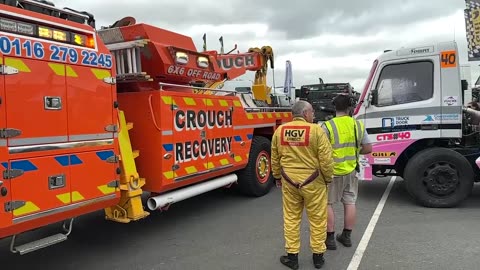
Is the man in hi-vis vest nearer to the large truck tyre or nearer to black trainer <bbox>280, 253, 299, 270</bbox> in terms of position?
black trainer <bbox>280, 253, 299, 270</bbox>

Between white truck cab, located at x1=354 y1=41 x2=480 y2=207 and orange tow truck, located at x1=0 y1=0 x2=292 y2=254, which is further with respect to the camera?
white truck cab, located at x1=354 y1=41 x2=480 y2=207

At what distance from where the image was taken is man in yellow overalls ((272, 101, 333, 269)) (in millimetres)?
4215

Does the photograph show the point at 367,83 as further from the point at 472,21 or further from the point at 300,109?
the point at 472,21

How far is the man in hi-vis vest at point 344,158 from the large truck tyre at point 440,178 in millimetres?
2055

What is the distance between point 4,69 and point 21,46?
254 millimetres

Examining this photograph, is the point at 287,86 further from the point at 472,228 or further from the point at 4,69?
the point at 4,69

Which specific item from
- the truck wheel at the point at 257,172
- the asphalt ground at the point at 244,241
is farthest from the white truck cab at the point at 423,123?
the truck wheel at the point at 257,172

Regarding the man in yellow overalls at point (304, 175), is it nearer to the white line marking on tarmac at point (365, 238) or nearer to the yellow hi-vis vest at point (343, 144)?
the white line marking on tarmac at point (365, 238)

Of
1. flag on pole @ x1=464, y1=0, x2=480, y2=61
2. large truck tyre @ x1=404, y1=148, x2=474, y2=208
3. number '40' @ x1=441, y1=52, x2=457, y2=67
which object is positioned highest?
flag on pole @ x1=464, y1=0, x2=480, y2=61

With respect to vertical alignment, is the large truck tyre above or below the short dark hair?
below

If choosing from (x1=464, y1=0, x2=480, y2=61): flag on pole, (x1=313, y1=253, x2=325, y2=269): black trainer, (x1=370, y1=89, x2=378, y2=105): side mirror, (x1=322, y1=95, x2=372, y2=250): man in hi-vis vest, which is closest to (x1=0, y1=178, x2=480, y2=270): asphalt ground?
(x1=313, y1=253, x2=325, y2=269): black trainer

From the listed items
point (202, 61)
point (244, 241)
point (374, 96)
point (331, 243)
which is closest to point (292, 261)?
point (331, 243)

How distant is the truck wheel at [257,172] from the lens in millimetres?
7275

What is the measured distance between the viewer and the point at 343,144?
4879 millimetres
